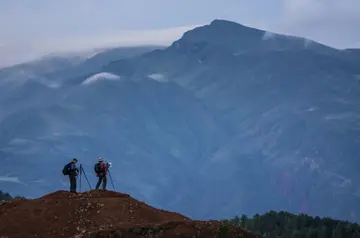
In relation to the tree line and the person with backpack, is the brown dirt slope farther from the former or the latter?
the tree line

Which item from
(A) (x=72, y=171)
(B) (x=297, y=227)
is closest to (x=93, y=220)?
(A) (x=72, y=171)

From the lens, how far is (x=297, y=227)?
136000 millimetres

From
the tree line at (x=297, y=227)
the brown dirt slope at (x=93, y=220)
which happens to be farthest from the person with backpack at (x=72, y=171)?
the tree line at (x=297, y=227)

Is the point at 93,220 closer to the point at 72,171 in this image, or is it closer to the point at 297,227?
the point at 72,171

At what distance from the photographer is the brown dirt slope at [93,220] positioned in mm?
40531

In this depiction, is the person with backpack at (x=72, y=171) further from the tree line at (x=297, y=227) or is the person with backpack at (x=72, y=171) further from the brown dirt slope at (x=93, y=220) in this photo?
the tree line at (x=297, y=227)

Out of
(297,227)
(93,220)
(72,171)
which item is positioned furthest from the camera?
(297,227)

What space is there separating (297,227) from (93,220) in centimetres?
9594

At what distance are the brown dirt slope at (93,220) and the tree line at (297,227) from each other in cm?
7698

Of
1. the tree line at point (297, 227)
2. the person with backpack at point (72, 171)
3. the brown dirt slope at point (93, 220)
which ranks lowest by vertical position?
the brown dirt slope at point (93, 220)

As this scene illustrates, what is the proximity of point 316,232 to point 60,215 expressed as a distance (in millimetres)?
89356

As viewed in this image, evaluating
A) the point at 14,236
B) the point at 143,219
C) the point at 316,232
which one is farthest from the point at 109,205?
the point at 316,232

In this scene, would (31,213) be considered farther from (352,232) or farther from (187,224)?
(352,232)

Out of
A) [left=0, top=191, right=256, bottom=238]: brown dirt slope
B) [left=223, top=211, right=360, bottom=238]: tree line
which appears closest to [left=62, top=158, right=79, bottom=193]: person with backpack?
[left=0, top=191, right=256, bottom=238]: brown dirt slope
